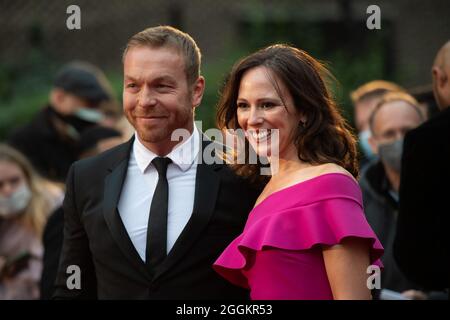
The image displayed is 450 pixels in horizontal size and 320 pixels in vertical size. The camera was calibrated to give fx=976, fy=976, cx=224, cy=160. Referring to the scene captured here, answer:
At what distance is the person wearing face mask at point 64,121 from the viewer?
25.1ft

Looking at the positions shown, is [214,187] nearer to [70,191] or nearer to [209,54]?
[70,191]

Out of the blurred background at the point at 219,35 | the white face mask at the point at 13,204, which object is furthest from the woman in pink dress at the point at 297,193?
the blurred background at the point at 219,35

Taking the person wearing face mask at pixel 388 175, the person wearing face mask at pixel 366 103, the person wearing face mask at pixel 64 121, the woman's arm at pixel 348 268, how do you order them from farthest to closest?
the person wearing face mask at pixel 64 121
the person wearing face mask at pixel 366 103
the person wearing face mask at pixel 388 175
the woman's arm at pixel 348 268

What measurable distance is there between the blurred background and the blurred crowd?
1856 millimetres

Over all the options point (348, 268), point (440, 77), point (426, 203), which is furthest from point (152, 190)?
point (440, 77)

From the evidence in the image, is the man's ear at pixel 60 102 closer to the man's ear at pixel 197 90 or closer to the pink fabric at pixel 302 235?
the man's ear at pixel 197 90

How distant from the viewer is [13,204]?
6137mm

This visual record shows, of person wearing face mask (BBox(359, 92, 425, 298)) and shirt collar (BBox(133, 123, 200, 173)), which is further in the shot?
person wearing face mask (BBox(359, 92, 425, 298))

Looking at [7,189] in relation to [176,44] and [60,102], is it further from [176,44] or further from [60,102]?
[176,44]

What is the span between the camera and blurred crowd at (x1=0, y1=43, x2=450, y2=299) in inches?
170

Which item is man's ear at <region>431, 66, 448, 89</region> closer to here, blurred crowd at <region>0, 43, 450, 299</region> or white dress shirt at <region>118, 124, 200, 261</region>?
blurred crowd at <region>0, 43, 450, 299</region>

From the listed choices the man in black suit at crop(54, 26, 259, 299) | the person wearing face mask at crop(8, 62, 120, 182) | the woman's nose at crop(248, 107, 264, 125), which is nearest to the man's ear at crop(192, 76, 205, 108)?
the man in black suit at crop(54, 26, 259, 299)

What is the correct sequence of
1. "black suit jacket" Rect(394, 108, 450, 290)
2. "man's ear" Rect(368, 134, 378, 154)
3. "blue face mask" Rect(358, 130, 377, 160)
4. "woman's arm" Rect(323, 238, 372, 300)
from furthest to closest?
1. "blue face mask" Rect(358, 130, 377, 160)
2. "man's ear" Rect(368, 134, 378, 154)
3. "black suit jacket" Rect(394, 108, 450, 290)
4. "woman's arm" Rect(323, 238, 372, 300)

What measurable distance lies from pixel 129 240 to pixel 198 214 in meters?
0.29
